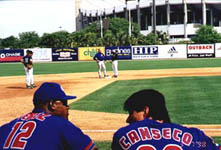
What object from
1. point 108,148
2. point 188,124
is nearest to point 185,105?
point 188,124

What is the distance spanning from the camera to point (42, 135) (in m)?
3.59

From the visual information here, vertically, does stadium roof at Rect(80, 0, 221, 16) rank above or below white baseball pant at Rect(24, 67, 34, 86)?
above

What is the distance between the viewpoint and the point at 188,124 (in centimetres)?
1081

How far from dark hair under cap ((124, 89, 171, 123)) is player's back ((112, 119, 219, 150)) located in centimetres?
8

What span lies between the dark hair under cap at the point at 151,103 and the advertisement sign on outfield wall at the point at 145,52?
166 ft

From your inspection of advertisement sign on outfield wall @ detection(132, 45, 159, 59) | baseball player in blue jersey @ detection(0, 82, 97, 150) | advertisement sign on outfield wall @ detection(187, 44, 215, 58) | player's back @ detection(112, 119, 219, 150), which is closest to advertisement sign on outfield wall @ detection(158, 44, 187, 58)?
advertisement sign on outfield wall @ detection(132, 45, 159, 59)

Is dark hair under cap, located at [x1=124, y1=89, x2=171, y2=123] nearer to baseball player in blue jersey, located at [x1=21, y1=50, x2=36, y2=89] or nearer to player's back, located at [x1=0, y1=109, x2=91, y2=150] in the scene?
player's back, located at [x1=0, y1=109, x2=91, y2=150]

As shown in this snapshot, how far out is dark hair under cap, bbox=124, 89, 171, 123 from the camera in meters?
3.50

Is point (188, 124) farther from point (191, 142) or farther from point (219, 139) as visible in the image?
point (191, 142)

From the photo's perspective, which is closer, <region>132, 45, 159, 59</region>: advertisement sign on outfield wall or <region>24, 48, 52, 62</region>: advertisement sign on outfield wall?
<region>132, 45, 159, 59</region>: advertisement sign on outfield wall

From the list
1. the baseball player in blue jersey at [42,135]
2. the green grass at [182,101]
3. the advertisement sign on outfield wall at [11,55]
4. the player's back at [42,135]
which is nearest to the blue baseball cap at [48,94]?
the baseball player in blue jersey at [42,135]

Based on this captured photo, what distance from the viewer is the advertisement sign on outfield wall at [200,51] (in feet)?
174

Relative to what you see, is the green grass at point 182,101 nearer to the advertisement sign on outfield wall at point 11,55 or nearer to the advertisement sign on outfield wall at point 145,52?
Answer: the advertisement sign on outfield wall at point 145,52

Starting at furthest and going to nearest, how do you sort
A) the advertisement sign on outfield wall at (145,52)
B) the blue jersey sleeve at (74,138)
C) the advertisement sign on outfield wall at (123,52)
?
the advertisement sign on outfield wall at (123,52) → the advertisement sign on outfield wall at (145,52) → the blue jersey sleeve at (74,138)
